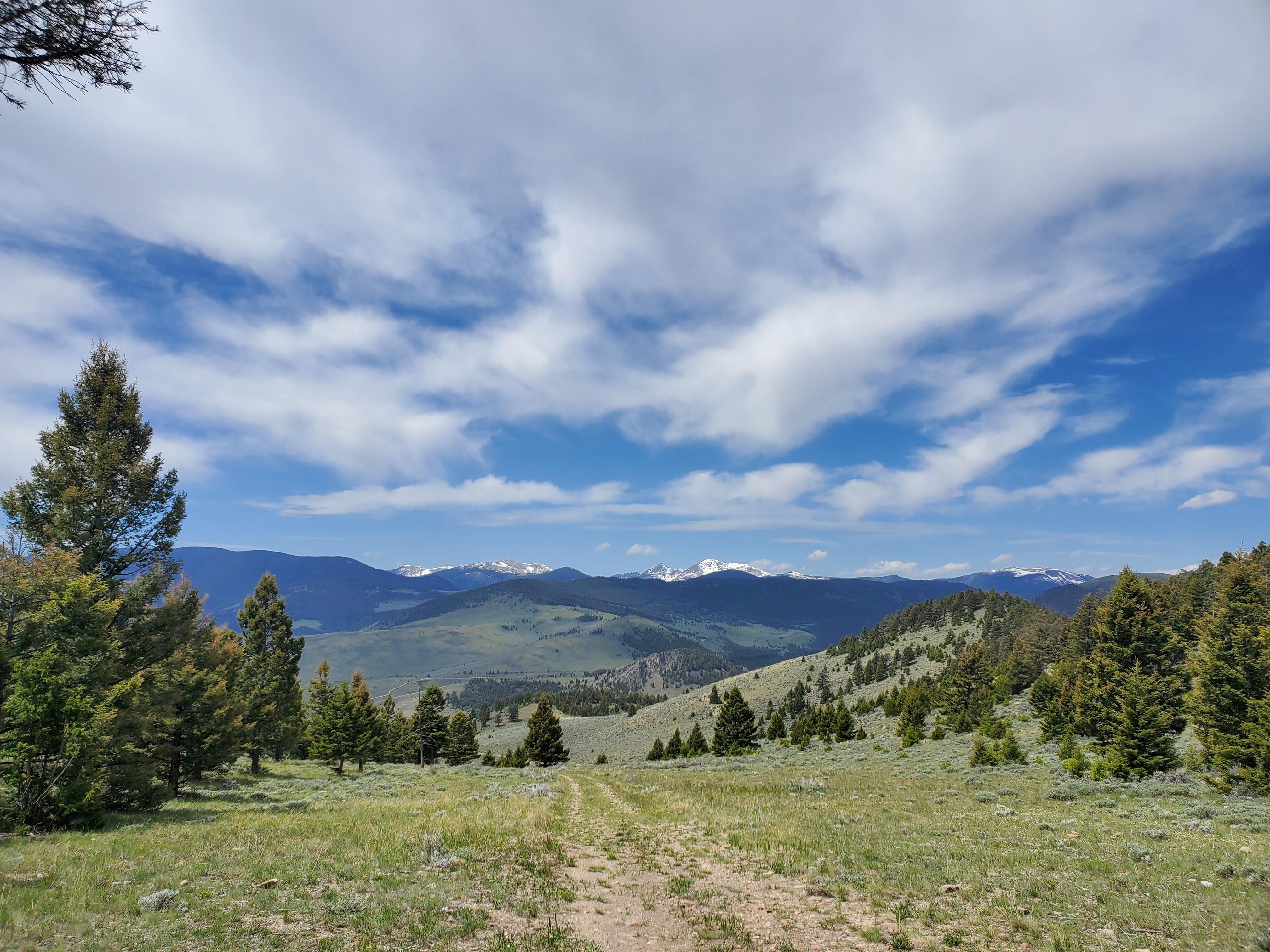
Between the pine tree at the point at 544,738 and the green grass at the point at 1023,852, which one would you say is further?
the pine tree at the point at 544,738

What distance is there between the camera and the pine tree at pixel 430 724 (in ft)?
221

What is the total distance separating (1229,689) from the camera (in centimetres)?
2655

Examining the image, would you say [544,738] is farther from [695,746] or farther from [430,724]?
[695,746]

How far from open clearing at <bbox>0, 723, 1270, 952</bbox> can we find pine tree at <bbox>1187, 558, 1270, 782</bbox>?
4318 mm

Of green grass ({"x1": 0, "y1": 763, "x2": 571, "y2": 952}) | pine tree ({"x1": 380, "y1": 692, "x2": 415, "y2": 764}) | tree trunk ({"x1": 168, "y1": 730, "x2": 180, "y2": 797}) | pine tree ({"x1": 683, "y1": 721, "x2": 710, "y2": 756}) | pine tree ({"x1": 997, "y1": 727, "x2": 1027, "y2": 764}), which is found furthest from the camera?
pine tree ({"x1": 380, "y1": 692, "x2": 415, "y2": 764})

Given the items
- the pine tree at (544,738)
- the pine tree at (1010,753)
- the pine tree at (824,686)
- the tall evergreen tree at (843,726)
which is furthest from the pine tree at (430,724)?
the pine tree at (824,686)

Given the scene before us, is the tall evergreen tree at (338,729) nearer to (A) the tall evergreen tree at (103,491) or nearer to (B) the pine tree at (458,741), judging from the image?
(B) the pine tree at (458,741)

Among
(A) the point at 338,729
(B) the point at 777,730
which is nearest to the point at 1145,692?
(A) the point at 338,729

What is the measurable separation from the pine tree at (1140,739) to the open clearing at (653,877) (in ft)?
21.5

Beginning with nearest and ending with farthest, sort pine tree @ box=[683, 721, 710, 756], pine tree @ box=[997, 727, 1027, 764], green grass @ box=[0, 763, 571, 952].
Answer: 1. green grass @ box=[0, 763, 571, 952]
2. pine tree @ box=[997, 727, 1027, 764]
3. pine tree @ box=[683, 721, 710, 756]

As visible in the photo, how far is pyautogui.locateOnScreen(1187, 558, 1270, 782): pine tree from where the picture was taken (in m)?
24.2

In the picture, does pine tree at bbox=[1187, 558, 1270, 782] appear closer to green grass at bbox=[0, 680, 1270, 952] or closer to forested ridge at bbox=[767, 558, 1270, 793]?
forested ridge at bbox=[767, 558, 1270, 793]

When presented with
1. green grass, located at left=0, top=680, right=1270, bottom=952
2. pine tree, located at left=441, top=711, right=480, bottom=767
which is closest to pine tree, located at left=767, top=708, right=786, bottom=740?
pine tree, located at left=441, top=711, right=480, bottom=767

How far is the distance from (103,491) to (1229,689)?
2103 inches
